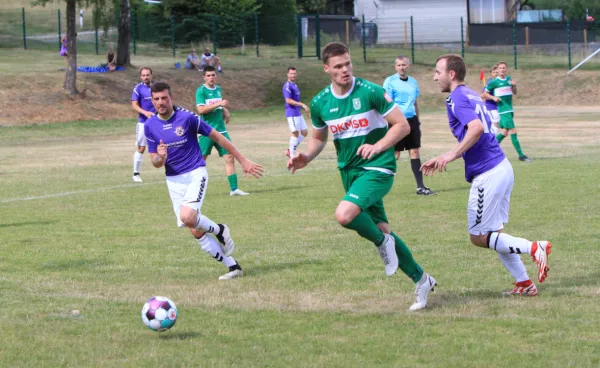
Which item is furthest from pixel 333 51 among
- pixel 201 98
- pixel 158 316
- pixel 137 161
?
pixel 137 161

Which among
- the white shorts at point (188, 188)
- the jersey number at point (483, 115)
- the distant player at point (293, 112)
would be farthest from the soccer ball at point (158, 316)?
the distant player at point (293, 112)

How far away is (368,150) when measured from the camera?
24.0ft

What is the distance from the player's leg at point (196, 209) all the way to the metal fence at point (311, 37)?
134ft

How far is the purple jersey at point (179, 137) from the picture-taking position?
9617 mm

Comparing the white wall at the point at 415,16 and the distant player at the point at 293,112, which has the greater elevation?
the white wall at the point at 415,16

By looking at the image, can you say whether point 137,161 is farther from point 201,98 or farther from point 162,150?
point 162,150

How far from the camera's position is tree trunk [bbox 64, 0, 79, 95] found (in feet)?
118

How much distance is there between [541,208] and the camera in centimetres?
1316

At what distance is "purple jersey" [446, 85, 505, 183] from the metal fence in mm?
41816

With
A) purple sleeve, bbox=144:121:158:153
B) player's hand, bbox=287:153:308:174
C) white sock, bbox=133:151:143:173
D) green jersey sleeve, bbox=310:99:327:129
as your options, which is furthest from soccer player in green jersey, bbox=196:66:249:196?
green jersey sleeve, bbox=310:99:327:129

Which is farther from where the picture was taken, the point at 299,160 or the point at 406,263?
the point at 299,160

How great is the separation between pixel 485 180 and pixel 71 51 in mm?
30960

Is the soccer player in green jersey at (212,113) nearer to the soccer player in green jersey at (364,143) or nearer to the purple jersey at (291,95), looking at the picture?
the purple jersey at (291,95)

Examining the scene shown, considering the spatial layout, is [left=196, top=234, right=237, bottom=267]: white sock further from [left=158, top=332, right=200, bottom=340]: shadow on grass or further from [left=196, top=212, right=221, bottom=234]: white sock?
[left=158, top=332, right=200, bottom=340]: shadow on grass
